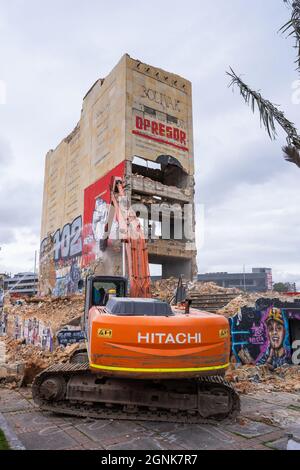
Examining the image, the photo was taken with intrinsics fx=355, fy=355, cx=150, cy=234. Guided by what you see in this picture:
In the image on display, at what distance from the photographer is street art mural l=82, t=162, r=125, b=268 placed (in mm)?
30531

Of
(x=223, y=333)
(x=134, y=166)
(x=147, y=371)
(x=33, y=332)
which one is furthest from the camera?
(x=134, y=166)

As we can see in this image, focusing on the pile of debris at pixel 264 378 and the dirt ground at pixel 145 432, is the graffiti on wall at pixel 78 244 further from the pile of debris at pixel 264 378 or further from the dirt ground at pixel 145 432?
the dirt ground at pixel 145 432

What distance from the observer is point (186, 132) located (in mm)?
33031

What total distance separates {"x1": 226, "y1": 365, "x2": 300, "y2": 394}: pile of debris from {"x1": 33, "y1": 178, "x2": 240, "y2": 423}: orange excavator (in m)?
3.25

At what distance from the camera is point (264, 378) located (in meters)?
11.5

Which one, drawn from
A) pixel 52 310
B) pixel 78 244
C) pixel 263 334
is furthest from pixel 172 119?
pixel 263 334

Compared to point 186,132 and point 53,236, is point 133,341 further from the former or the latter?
point 53,236

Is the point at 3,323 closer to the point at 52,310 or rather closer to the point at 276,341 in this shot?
the point at 52,310

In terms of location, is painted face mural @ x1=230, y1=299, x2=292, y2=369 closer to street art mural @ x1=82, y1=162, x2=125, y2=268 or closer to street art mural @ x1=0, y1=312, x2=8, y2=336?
street art mural @ x1=82, y1=162, x2=125, y2=268

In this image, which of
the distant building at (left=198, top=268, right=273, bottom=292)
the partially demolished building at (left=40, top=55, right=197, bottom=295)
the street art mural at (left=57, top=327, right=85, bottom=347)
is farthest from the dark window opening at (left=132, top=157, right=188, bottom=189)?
the distant building at (left=198, top=268, right=273, bottom=292)

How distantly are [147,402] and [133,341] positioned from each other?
166 centimetres

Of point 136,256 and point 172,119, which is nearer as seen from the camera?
point 136,256

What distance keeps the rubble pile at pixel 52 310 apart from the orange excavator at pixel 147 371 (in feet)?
31.5

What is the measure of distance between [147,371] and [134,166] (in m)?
32.4
